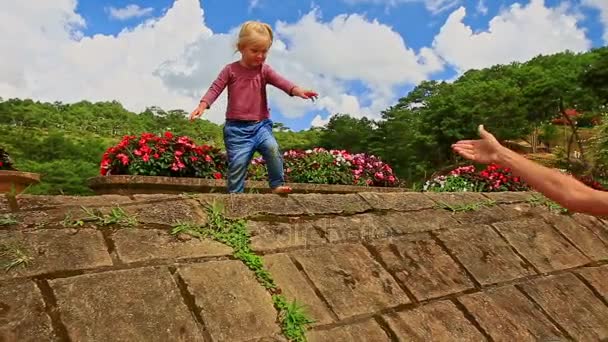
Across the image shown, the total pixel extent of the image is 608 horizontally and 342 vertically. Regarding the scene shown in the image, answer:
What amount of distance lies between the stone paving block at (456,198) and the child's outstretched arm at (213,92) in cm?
185

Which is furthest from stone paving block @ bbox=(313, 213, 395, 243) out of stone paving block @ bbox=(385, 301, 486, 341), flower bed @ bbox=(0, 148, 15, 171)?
flower bed @ bbox=(0, 148, 15, 171)

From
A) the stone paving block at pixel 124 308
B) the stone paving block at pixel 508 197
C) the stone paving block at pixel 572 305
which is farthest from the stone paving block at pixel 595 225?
the stone paving block at pixel 124 308

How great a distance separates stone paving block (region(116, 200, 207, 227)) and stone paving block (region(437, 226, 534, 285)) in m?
1.38

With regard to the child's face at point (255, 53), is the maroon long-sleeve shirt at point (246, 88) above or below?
below

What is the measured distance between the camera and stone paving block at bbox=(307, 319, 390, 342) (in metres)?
2.07

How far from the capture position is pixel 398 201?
346 cm

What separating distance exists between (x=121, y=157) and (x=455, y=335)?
215 inches

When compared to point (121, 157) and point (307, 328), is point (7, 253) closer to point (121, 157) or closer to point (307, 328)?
point (307, 328)

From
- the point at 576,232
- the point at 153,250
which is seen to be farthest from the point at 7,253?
the point at 576,232

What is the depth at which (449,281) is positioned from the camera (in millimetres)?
2691

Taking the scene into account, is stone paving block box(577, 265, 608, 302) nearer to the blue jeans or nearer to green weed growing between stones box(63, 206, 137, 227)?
the blue jeans

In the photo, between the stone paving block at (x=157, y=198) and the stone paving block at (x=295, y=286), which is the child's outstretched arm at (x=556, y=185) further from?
the stone paving block at (x=157, y=198)

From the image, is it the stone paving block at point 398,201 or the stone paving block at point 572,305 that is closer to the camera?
the stone paving block at point 572,305

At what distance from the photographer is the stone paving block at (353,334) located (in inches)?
81.6
